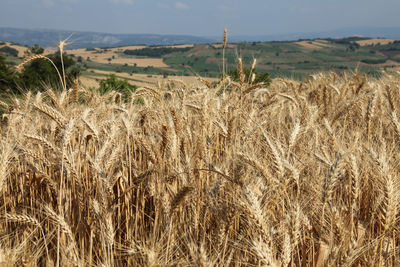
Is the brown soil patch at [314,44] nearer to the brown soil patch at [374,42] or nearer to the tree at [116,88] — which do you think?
the brown soil patch at [374,42]

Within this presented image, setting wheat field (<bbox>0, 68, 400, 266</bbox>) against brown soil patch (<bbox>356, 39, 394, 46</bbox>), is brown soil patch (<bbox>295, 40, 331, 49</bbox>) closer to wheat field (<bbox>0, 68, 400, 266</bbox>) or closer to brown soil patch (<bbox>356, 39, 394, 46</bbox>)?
brown soil patch (<bbox>356, 39, 394, 46</bbox>)

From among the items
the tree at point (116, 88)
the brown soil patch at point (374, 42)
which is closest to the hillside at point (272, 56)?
the brown soil patch at point (374, 42)

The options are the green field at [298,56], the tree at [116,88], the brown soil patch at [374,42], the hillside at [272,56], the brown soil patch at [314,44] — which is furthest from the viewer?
the brown soil patch at [314,44]

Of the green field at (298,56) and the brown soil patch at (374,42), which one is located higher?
the brown soil patch at (374,42)

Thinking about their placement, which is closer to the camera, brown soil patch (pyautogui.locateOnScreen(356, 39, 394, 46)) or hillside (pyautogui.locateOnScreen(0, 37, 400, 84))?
hillside (pyautogui.locateOnScreen(0, 37, 400, 84))

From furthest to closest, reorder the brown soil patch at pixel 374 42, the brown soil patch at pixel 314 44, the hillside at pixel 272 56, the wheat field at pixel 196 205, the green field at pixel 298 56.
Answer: the brown soil patch at pixel 314 44 < the brown soil patch at pixel 374 42 < the hillside at pixel 272 56 < the green field at pixel 298 56 < the wheat field at pixel 196 205

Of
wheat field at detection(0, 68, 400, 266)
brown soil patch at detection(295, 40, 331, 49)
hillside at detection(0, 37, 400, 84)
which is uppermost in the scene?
brown soil patch at detection(295, 40, 331, 49)

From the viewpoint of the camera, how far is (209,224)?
177cm

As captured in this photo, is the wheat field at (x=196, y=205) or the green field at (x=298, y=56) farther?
the green field at (x=298, y=56)

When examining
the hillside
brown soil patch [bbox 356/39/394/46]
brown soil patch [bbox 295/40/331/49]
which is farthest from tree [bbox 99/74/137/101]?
brown soil patch [bbox 356/39/394/46]

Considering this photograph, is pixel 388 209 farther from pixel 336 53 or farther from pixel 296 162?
pixel 336 53

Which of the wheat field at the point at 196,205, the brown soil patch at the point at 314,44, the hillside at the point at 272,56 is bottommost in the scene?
the wheat field at the point at 196,205

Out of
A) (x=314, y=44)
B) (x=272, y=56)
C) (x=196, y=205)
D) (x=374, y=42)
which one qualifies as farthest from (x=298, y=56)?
(x=196, y=205)

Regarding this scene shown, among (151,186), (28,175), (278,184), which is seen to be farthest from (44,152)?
(278,184)
